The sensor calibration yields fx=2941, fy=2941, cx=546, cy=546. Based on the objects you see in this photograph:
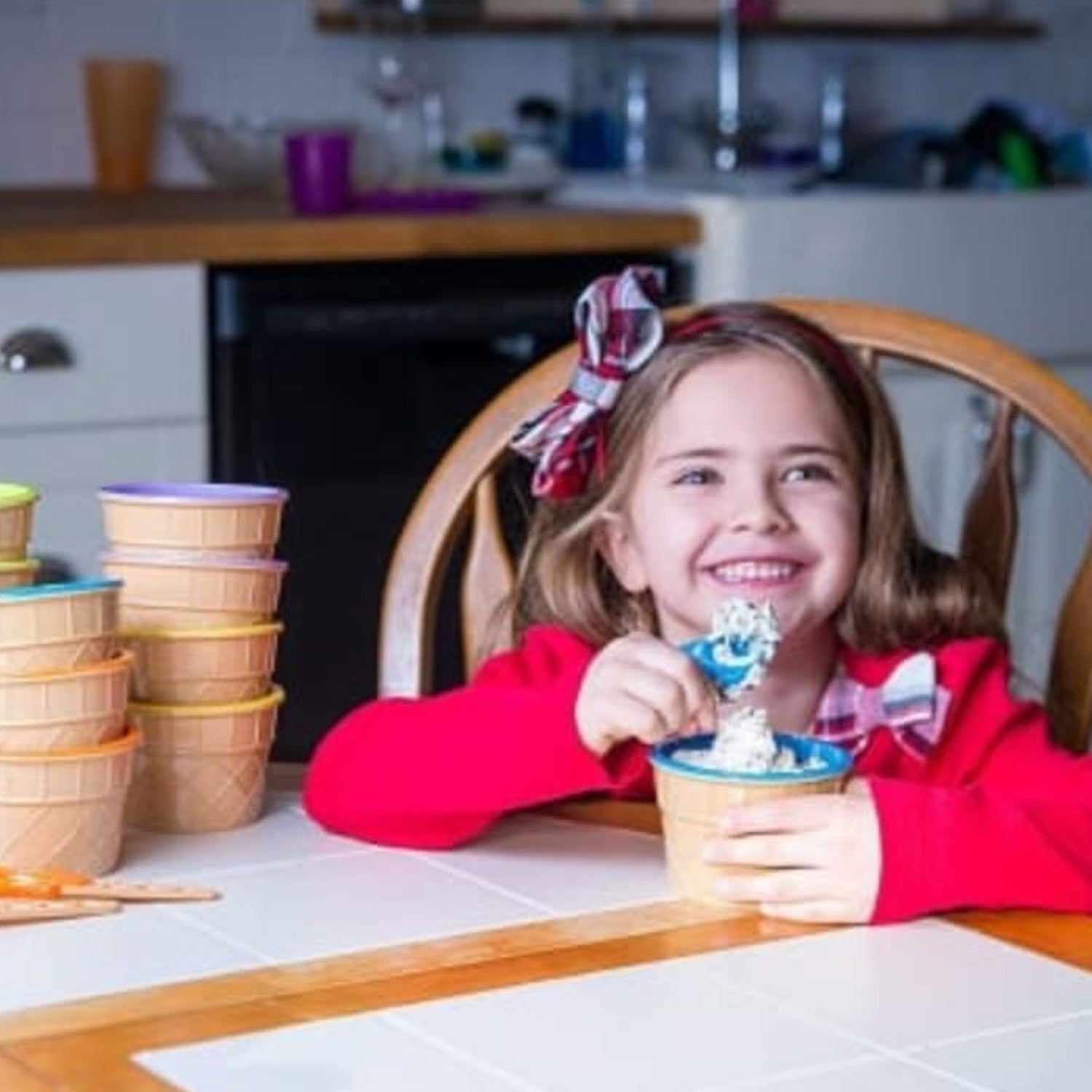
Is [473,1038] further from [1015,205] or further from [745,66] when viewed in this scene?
[745,66]

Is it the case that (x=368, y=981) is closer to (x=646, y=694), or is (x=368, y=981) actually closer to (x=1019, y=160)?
(x=646, y=694)

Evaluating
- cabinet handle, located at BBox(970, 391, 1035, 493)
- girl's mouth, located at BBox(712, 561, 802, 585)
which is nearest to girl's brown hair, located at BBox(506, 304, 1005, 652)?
girl's mouth, located at BBox(712, 561, 802, 585)

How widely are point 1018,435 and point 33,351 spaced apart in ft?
4.26

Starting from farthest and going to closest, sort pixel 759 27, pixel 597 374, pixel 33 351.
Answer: pixel 759 27 → pixel 33 351 → pixel 597 374

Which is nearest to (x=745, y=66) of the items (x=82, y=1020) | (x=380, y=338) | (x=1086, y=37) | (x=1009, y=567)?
(x=1086, y=37)

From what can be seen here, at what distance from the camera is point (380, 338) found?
3.44 metres

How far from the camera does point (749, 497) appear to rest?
1806 mm

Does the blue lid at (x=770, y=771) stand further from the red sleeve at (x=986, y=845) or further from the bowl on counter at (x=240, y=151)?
the bowl on counter at (x=240, y=151)

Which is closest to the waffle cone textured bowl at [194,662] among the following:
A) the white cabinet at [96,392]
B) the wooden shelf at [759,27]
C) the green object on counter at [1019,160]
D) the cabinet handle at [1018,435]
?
the white cabinet at [96,392]

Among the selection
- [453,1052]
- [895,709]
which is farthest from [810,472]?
[453,1052]

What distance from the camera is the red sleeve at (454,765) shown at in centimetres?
159

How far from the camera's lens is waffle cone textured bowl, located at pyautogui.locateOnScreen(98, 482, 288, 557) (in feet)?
5.29

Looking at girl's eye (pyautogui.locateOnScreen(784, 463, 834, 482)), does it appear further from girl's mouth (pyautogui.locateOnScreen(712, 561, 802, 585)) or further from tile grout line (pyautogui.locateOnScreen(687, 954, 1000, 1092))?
tile grout line (pyautogui.locateOnScreen(687, 954, 1000, 1092))

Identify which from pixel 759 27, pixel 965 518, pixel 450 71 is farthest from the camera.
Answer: pixel 759 27
